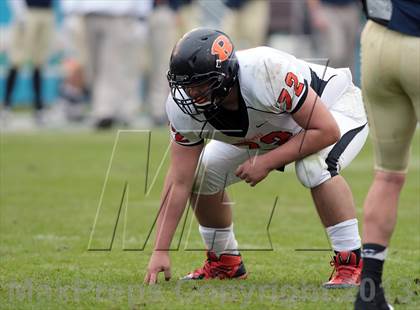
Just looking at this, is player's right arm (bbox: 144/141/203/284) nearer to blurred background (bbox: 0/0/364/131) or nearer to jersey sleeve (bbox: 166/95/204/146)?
jersey sleeve (bbox: 166/95/204/146)

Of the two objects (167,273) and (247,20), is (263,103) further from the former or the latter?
(247,20)

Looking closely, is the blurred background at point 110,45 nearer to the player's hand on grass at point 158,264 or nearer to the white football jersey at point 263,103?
the white football jersey at point 263,103

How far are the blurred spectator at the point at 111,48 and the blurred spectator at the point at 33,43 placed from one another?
723 mm

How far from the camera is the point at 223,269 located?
4.87 m

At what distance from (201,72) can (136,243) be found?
178 cm

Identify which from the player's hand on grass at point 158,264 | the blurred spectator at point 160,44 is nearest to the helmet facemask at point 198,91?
the player's hand on grass at point 158,264

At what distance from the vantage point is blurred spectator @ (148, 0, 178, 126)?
14.0m

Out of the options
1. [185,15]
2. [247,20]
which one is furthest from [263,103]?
[247,20]

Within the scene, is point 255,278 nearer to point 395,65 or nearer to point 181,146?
point 181,146

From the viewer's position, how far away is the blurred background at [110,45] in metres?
13.1

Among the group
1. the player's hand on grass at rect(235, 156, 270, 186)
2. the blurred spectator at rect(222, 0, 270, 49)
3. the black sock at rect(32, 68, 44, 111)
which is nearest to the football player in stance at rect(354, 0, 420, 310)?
the player's hand on grass at rect(235, 156, 270, 186)

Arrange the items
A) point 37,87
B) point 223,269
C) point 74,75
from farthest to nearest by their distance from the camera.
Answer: point 74,75 < point 37,87 < point 223,269

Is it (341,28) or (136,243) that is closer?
(136,243)

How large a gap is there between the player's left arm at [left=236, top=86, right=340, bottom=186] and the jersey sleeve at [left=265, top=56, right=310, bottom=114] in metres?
0.03
